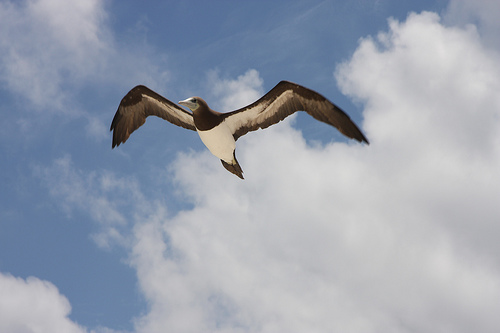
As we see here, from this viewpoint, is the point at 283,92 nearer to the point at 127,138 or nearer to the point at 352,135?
the point at 352,135

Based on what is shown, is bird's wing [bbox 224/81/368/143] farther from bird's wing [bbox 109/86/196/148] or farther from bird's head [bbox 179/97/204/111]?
bird's wing [bbox 109/86/196/148]

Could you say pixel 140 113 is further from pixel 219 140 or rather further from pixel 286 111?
pixel 286 111

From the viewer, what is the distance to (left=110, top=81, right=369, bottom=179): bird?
1551 centimetres

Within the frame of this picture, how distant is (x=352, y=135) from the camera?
583 inches

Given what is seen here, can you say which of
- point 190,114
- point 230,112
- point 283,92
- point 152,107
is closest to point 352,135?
point 283,92

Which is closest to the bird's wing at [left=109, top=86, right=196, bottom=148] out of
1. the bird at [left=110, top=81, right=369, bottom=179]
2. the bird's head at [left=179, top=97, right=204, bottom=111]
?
the bird at [left=110, top=81, right=369, bottom=179]

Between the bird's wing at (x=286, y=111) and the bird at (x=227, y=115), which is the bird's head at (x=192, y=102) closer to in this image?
the bird at (x=227, y=115)

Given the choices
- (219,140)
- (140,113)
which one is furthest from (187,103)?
(140,113)

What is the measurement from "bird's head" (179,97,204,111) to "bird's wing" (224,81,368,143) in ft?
3.96

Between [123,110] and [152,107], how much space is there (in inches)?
42.3

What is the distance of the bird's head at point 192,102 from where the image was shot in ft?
51.8

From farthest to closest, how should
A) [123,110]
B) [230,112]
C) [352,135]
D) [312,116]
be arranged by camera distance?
[123,110], [230,112], [312,116], [352,135]

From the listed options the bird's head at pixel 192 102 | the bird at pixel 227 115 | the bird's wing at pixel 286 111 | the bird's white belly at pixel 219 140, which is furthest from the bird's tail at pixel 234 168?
the bird's head at pixel 192 102

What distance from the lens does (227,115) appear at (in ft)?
55.6
